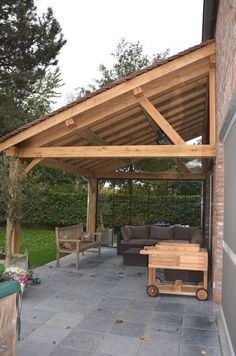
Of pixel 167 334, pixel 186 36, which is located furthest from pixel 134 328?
pixel 186 36

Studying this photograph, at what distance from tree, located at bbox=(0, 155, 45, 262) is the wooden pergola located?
0.43 meters

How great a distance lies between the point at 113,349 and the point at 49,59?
1422 centimetres

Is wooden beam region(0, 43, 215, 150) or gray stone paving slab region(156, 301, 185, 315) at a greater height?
wooden beam region(0, 43, 215, 150)

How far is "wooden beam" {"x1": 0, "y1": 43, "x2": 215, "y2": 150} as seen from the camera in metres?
6.44

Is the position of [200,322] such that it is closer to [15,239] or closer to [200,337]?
[200,337]

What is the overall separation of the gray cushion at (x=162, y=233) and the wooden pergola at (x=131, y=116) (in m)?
3.44

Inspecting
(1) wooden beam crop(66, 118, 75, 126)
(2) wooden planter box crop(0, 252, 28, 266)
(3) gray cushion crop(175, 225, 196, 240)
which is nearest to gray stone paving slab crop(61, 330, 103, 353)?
(2) wooden planter box crop(0, 252, 28, 266)

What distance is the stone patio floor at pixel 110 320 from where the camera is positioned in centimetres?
437

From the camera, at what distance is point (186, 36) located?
28375mm

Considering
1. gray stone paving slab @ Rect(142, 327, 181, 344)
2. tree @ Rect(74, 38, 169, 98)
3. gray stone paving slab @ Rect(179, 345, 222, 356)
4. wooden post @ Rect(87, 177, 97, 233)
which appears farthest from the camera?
tree @ Rect(74, 38, 169, 98)

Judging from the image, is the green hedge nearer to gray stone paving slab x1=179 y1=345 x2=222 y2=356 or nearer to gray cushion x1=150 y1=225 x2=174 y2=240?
gray cushion x1=150 y1=225 x2=174 y2=240

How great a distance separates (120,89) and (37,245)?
7920mm

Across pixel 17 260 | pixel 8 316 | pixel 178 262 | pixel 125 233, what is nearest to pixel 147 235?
pixel 125 233

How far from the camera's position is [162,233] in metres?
11.3
